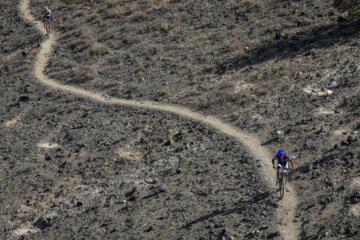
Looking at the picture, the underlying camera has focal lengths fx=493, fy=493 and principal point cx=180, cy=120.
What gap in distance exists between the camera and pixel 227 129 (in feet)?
81.1

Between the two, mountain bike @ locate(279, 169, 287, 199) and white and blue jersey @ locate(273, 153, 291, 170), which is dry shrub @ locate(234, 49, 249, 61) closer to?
mountain bike @ locate(279, 169, 287, 199)

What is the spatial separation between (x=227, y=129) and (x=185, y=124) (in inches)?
94.0

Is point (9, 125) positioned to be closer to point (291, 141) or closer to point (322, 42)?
point (291, 141)

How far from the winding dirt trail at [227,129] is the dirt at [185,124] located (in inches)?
→ 2.7

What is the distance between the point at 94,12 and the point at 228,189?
2805 cm

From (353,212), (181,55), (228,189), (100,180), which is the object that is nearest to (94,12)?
(181,55)

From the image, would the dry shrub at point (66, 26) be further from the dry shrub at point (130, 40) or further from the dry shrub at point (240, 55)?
the dry shrub at point (240, 55)

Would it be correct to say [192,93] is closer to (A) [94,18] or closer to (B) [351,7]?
(B) [351,7]

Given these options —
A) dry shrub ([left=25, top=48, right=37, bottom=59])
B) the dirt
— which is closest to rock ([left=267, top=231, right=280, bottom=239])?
the dirt

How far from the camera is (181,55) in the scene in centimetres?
3291

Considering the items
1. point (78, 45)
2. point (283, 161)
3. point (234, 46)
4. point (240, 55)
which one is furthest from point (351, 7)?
point (78, 45)

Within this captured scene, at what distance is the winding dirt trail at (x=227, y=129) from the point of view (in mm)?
16969

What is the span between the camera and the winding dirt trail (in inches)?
668

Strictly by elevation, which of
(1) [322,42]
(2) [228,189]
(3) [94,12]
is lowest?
(2) [228,189]
